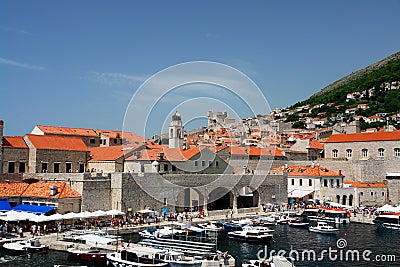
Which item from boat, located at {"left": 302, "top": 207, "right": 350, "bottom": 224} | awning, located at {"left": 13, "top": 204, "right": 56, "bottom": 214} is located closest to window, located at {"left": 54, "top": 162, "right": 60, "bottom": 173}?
awning, located at {"left": 13, "top": 204, "right": 56, "bottom": 214}

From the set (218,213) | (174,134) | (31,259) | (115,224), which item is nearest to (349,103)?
(174,134)

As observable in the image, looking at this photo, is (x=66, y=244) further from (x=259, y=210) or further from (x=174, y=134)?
(x=174, y=134)

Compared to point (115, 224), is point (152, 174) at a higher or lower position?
higher

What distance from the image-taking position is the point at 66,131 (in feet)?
146

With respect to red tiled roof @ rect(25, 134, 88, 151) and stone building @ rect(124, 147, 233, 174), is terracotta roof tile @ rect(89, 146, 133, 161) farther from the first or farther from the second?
red tiled roof @ rect(25, 134, 88, 151)

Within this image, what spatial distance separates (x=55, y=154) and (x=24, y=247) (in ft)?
45.2

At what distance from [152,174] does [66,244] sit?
10989mm

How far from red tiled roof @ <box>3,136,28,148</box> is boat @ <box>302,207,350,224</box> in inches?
1001

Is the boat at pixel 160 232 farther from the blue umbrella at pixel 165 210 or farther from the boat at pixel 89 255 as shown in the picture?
the boat at pixel 89 255

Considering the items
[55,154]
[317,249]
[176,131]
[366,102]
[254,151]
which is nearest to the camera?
[317,249]

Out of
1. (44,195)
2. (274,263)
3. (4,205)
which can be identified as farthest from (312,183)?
(4,205)

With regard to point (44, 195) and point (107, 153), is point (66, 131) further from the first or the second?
point (44, 195)

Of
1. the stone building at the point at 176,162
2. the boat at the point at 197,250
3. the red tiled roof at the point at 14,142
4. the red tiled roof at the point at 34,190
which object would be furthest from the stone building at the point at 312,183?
the red tiled roof at the point at 14,142

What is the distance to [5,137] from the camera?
3497 cm
